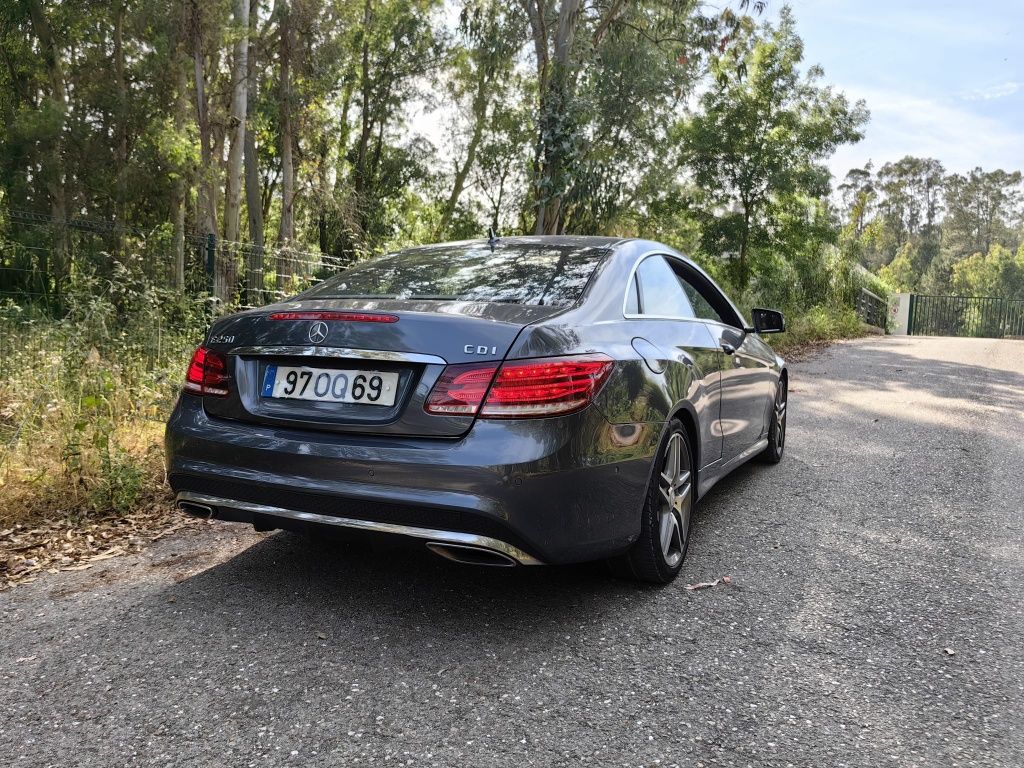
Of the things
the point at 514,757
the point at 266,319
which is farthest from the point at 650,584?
the point at 266,319

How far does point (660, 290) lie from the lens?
398cm

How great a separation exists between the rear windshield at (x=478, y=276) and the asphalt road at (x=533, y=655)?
4.02ft

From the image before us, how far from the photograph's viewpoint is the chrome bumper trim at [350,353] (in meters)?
2.78

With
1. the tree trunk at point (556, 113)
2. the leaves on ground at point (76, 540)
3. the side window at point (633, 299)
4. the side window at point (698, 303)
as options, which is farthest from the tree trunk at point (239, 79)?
the side window at point (633, 299)

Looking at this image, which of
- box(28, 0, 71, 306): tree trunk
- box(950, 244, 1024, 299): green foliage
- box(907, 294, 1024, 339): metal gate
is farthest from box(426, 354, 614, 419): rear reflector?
box(950, 244, 1024, 299): green foliage

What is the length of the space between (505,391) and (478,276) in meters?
0.92

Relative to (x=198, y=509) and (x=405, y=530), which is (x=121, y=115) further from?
(x=405, y=530)

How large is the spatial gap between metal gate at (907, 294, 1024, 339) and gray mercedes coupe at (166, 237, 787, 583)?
3554cm

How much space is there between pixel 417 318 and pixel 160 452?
9.91 ft

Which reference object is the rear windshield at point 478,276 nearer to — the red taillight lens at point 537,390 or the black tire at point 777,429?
the red taillight lens at point 537,390

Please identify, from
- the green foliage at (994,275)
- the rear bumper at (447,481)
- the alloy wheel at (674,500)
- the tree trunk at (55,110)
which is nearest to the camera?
the rear bumper at (447,481)

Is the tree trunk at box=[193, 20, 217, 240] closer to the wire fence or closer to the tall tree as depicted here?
the tall tree

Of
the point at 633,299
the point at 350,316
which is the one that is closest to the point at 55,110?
the point at 350,316

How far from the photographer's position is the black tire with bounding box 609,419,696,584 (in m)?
3.30
